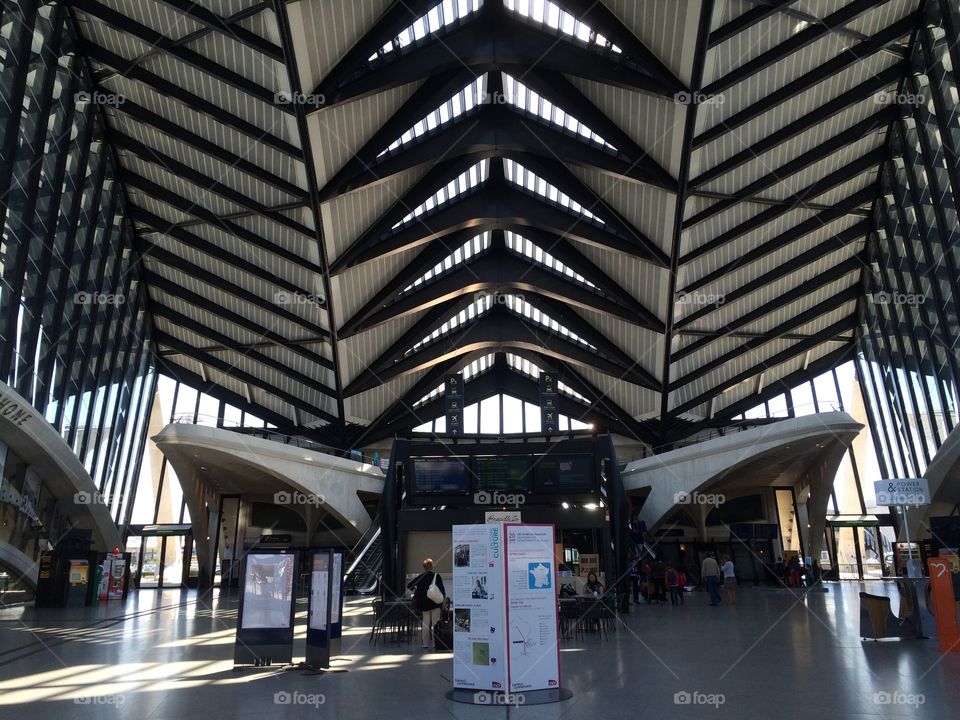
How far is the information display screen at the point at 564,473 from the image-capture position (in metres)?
26.0

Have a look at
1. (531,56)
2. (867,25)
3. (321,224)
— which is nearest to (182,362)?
(321,224)

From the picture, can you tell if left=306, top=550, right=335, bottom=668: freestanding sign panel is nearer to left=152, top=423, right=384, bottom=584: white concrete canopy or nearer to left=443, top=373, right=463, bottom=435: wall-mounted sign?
left=152, top=423, right=384, bottom=584: white concrete canopy

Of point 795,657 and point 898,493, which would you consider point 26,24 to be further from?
point 898,493

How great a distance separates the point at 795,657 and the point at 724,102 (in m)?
16.9

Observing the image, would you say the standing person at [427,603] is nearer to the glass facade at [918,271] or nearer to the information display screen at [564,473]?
the information display screen at [564,473]

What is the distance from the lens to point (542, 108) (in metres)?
24.6

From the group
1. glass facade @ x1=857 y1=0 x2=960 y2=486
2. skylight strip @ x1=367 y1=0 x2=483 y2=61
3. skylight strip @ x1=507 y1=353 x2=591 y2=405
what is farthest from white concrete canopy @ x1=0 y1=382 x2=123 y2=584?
glass facade @ x1=857 y1=0 x2=960 y2=486

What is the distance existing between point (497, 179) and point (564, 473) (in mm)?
11867

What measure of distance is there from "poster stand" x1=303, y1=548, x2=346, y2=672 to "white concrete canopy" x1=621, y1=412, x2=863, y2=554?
22.5 metres

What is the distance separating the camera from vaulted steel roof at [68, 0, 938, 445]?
794 inches

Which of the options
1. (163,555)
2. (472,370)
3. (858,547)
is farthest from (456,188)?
(858,547)

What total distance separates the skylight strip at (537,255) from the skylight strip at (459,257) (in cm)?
113

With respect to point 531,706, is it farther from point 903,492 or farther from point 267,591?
point 903,492

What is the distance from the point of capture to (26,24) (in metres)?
19.5
